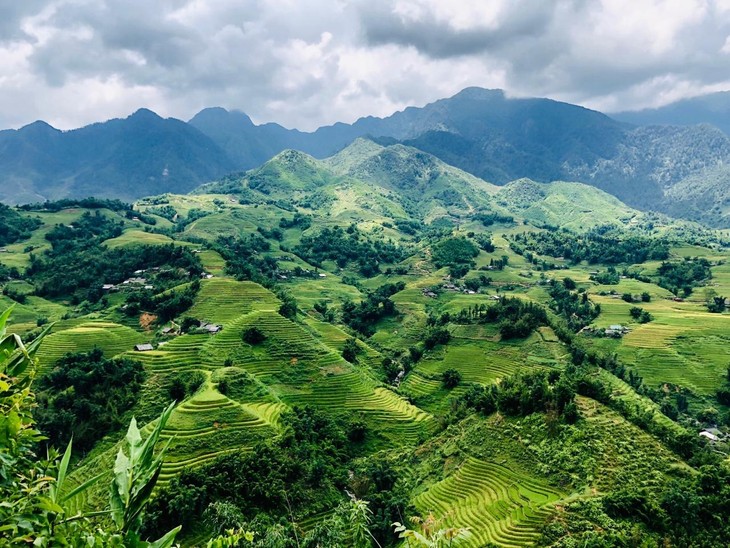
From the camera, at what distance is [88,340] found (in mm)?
56250

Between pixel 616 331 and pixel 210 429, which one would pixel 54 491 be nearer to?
pixel 210 429

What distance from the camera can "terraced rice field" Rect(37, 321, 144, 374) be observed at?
53.9 meters

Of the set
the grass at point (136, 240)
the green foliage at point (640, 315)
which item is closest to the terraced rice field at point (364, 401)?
the green foliage at point (640, 315)

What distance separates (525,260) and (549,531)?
113342 mm

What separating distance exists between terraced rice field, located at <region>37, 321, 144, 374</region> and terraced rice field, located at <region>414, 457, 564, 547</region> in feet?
132

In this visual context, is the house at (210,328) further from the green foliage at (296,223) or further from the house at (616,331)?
the green foliage at (296,223)

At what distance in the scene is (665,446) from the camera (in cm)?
3120

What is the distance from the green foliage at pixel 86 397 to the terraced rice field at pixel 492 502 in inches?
1113

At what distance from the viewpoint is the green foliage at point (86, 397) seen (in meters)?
41.8

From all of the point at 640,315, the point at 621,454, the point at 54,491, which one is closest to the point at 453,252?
the point at 640,315

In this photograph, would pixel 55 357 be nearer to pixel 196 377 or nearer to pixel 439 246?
pixel 196 377

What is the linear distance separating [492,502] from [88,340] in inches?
1872

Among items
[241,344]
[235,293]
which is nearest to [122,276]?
[235,293]

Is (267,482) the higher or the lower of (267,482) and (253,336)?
the lower
